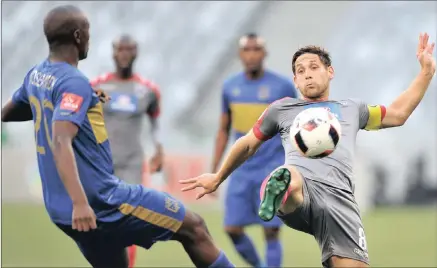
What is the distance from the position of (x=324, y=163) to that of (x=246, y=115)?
3.92 metres

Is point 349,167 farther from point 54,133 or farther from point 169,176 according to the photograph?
point 169,176

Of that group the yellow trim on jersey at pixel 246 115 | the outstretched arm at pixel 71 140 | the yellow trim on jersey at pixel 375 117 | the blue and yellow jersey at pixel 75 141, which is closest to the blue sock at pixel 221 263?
the blue and yellow jersey at pixel 75 141

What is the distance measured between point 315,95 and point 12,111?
2.02m

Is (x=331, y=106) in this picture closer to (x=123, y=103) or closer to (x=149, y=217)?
(x=149, y=217)

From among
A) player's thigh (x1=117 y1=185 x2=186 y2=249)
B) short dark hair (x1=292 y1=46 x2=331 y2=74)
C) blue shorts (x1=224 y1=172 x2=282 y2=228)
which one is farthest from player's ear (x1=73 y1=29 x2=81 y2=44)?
blue shorts (x1=224 y1=172 x2=282 y2=228)

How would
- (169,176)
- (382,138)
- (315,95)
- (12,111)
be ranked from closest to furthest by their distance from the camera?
(315,95) < (12,111) < (169,176) < (382,138)

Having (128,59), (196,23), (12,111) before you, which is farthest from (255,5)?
(12,111)

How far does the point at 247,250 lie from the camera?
9.27 metres

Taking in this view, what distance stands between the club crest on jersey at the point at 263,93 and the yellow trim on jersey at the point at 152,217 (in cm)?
376

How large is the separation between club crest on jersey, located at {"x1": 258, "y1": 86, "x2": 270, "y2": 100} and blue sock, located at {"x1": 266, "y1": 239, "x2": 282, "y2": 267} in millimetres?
1463

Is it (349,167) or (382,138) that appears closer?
(349,167)

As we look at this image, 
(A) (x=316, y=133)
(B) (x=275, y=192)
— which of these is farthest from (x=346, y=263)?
(A) (x=316, y=133)

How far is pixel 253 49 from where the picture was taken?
955 centimetres

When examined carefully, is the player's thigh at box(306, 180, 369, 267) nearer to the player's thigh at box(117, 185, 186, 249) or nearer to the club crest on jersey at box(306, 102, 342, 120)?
the club crest on jersey at box(306, 102, 342, 120)
